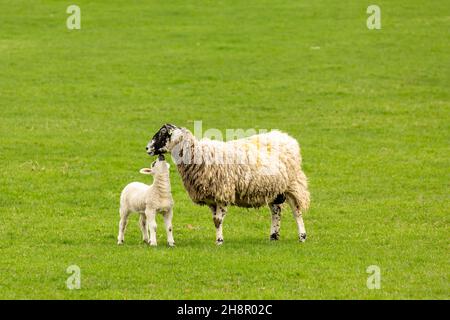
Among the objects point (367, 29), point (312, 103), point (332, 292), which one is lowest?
point (332, 292)

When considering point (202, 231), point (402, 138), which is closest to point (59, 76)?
point (402, 138)

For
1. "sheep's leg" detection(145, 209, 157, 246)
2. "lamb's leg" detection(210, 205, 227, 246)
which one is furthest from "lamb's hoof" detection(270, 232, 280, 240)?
"sheep's leg" detection(145, 209, 157, 246)

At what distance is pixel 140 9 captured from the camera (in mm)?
49875

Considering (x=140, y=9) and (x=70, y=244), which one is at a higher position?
(x=140, y=9)

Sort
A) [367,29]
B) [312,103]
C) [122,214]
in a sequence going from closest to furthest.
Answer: [122,214], [312,103], [367,29]

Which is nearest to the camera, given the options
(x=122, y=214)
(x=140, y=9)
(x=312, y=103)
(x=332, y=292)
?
(x=332, y=292)

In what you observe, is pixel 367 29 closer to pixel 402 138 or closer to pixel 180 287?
pixel 402 138

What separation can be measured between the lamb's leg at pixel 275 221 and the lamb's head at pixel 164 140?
Answer: 247 centimetres

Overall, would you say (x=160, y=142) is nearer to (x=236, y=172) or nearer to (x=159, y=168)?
(x=159, y=168)

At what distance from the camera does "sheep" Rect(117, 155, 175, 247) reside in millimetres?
17031

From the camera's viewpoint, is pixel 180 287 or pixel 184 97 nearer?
pixel 180 287

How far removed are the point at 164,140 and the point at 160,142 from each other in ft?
0.28

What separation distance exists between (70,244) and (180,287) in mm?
4202

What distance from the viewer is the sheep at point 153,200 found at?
1703 cm
